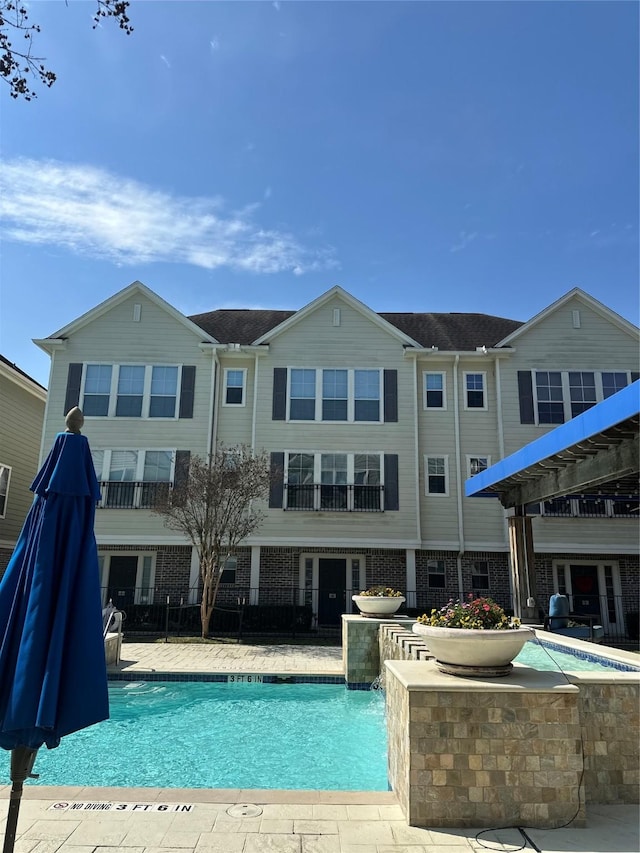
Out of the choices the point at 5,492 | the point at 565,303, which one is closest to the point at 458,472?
the point at 565,303

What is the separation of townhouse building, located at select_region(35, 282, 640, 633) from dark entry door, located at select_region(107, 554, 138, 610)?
0.05m

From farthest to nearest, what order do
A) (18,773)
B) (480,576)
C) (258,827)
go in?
(480,576) → (258,827) → (18,773)

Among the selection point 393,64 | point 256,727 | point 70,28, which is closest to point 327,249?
point 393,64

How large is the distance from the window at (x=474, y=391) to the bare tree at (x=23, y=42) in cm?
1642

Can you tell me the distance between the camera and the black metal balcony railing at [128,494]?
18609 millimetres

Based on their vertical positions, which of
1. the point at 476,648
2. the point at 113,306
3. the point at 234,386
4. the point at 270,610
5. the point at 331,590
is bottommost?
the point at 270,610

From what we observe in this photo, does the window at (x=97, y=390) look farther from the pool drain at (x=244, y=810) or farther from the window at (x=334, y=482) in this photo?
the pool drain at (x=244, y=810)

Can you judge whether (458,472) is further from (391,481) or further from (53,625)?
(53,625)

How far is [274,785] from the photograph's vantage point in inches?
226

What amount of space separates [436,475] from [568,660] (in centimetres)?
1203

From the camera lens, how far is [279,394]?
19656mm

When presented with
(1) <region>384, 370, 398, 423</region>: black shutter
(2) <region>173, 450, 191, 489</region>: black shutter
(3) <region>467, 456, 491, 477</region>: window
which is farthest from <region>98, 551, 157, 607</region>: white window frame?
(3) <region>467, 456, 491, 477</region>: window

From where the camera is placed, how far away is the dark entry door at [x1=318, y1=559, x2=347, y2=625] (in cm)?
1895

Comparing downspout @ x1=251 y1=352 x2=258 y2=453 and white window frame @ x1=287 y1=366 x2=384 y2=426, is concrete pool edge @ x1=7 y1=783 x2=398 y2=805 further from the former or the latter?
white window frame @ x1=287 y1=366 x2=384 y2=426
